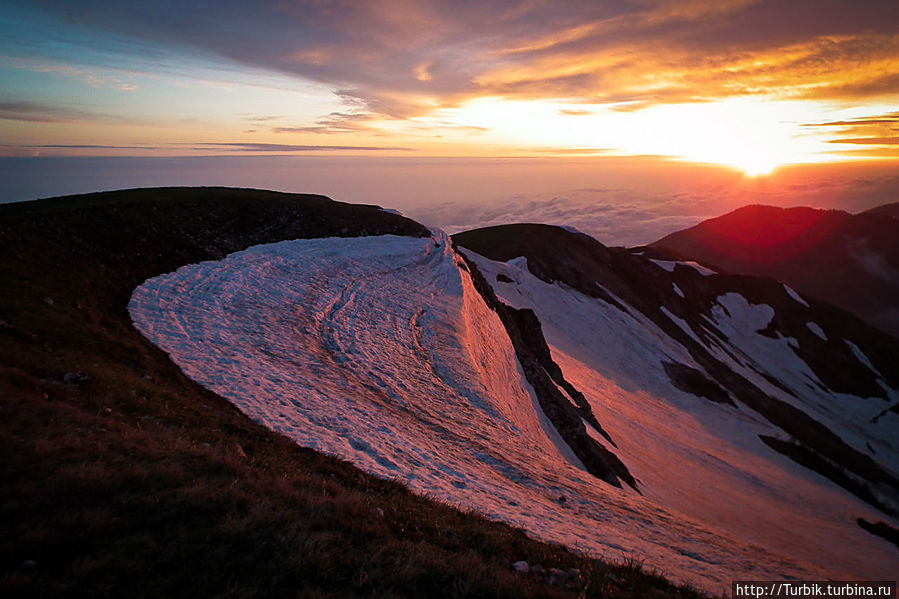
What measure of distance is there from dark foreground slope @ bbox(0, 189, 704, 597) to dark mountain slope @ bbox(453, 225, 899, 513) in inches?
2203

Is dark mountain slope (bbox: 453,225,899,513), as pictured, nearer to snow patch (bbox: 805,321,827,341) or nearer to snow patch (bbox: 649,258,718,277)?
snow patch (bbox: 649,258,718,277)

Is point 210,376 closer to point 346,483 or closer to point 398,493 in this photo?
point 346,483

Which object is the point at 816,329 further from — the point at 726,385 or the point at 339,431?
the point at 339,431

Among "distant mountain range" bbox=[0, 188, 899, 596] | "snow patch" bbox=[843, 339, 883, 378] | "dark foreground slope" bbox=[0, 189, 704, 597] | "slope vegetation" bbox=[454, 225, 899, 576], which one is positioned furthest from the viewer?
"snow patch" bbox=[843, 339, 883, 378]

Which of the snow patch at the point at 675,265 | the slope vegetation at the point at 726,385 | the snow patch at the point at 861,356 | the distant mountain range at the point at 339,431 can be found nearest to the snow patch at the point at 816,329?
the slope vegetation at the point at 726,385

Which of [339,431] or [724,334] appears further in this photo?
→ [724,334]

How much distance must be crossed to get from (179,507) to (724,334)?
9580 centimetres

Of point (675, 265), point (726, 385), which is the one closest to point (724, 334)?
point (675, 265)

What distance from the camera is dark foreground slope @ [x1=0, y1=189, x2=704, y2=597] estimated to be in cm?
601

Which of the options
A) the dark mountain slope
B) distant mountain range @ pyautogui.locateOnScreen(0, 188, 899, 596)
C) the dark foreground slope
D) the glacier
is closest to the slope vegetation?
the dark mountain slope

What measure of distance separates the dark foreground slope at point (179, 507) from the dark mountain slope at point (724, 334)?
184ft

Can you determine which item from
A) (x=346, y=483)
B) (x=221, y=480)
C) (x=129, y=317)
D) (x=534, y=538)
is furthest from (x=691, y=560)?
(x=129, y=317)

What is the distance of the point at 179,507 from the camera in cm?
727

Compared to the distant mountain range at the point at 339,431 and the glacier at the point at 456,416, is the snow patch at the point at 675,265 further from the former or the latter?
the glacier at the point at 456,416
